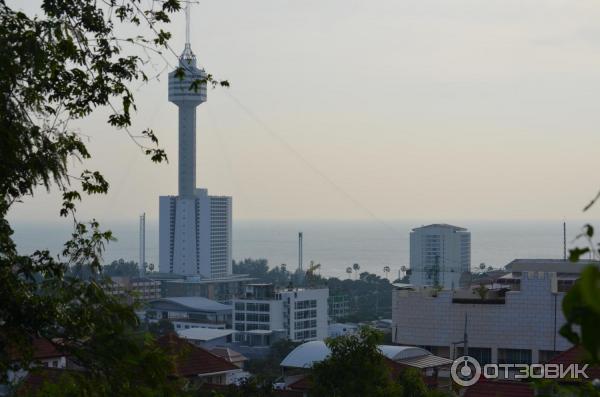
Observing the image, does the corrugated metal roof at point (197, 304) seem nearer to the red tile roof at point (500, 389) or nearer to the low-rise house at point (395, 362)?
the low-rise house at point (395, 362)

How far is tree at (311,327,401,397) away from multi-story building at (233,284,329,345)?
7421 centimetres

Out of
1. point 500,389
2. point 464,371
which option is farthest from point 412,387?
point 464,371

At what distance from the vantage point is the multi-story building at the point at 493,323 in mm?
32938

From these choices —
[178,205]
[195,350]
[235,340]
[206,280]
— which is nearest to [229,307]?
[235,340]

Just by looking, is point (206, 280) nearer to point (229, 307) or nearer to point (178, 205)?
point (178, 205)

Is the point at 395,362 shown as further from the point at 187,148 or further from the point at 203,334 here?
the point at 187,148

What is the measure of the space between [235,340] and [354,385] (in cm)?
7141

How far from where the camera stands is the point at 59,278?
699 centimetres

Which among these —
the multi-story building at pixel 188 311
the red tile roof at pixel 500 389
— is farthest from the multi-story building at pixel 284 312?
the red tile roof at pixel 500 389

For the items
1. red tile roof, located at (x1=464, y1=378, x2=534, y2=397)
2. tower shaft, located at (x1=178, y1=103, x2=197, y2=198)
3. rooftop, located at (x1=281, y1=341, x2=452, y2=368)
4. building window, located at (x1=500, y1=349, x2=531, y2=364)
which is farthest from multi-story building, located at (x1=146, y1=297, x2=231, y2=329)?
red tile roof, located at (x1=464, y1=378, x2=534, y2=397)

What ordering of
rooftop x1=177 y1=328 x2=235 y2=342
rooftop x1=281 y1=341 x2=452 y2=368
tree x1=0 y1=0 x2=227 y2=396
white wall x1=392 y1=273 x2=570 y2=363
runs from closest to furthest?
tree x1=0 y1=0 x2=227 y2=396
rooftop x1=281 y1=341 x2=452 y2=368
white wall x1=392 y1=273 x2=570 y2=363
rooftop x1=177 y1=328 x2=235 y2=342

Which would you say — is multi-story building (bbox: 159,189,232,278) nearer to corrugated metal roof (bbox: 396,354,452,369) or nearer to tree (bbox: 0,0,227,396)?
corrugated metal roof (bbox: 396,354,452,369)

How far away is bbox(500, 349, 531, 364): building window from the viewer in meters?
33.2

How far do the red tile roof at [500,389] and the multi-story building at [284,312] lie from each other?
74.4 meters
